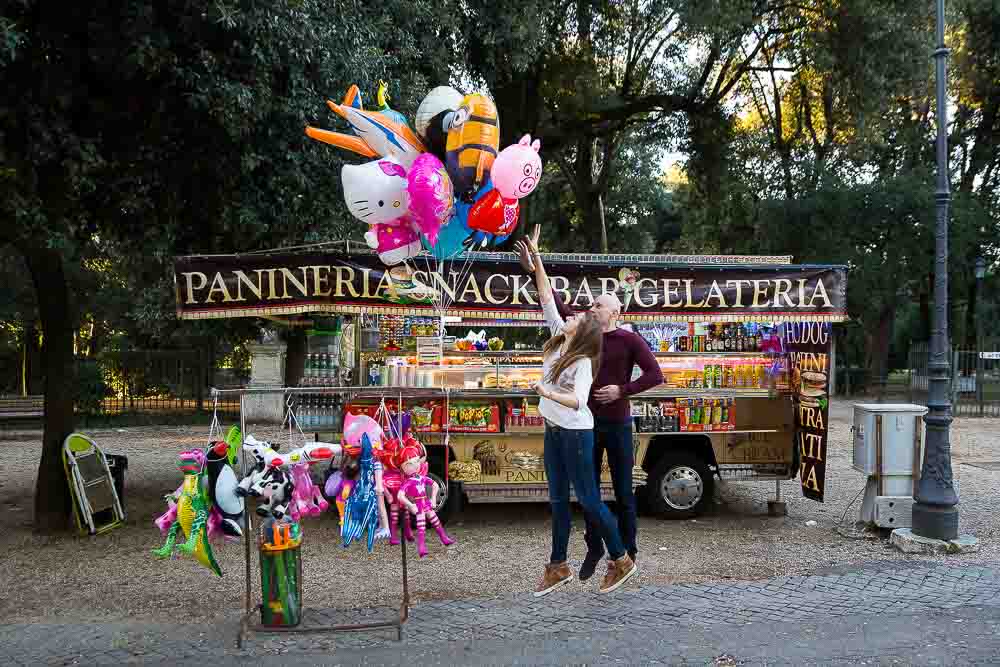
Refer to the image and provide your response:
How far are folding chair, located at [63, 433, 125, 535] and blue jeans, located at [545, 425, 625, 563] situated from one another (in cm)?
578

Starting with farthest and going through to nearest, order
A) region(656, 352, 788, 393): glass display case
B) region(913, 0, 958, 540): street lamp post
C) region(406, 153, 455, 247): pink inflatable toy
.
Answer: region(656, 352, 788, 393): glass display case < region(913, 0, 958, 540): street lamp post < region(406, 153, 455, 247): pink inflatable toy

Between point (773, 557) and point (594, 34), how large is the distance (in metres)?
14.2

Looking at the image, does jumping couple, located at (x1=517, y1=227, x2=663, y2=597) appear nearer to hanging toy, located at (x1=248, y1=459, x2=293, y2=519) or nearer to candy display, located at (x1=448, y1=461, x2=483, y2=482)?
hanging toy, located at (x1=248, y1=459, x2=293, y2=519)

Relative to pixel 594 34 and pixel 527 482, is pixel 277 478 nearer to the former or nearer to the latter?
pixel 527 482

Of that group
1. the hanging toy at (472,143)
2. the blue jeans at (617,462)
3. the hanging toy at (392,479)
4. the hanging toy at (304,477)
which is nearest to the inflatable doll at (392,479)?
the hanging toy at (392,479)

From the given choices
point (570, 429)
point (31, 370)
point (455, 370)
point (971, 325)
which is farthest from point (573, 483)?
point (971, 325)

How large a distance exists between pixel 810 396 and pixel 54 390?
841cm

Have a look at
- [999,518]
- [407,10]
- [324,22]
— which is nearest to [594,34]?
[407,10]

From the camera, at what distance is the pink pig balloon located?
5578 mm

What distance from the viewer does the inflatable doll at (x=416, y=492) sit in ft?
17.4

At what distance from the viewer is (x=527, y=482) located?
8.74 metres

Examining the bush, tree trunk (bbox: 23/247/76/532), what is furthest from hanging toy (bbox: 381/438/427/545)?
the bush

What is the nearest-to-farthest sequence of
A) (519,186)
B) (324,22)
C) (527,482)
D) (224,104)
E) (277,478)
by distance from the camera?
(277,478)
(519,186)
(224,104)
(324,22)
(527,482)

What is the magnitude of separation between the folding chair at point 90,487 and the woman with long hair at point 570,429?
5.70 metres
